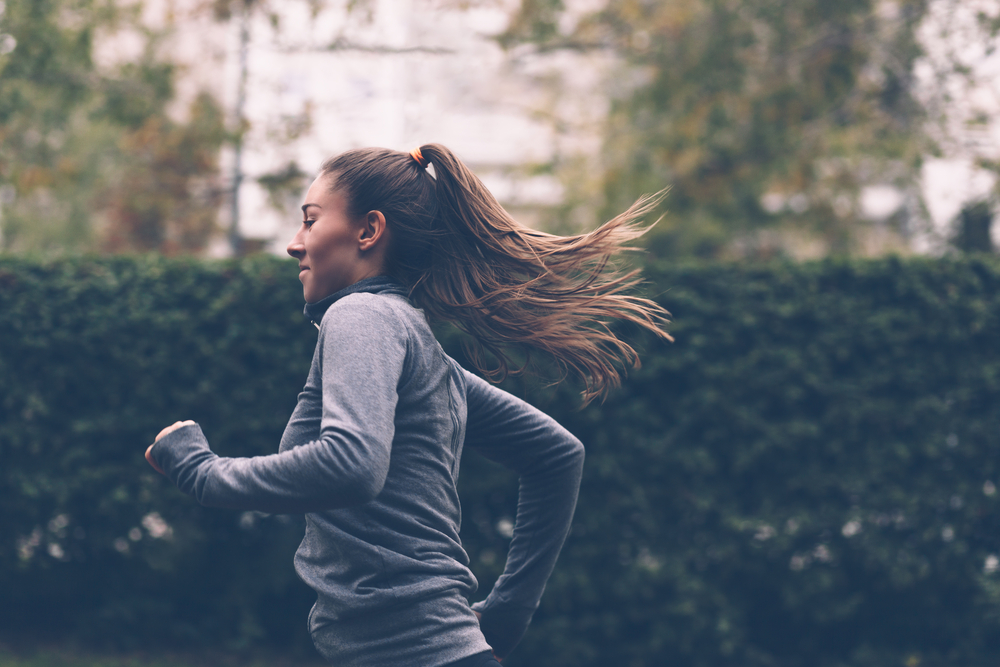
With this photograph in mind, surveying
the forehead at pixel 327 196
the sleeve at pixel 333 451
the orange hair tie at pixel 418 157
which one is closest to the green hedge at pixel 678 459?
the orange hair tie at pixel 418 157

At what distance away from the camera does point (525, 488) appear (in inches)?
78.6

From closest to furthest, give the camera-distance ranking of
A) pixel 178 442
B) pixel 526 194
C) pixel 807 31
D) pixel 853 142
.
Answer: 1. pixel 178 442
2. pixel 807 31
3. pixel 853 142
4. pixel 526 194

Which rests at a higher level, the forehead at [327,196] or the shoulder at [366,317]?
the forehead at [327,196]

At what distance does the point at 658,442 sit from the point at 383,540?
3.45 m

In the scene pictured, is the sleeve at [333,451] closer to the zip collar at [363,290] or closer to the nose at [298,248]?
the zip collar at [363,290]

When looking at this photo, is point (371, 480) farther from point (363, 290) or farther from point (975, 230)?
point (975, 230)

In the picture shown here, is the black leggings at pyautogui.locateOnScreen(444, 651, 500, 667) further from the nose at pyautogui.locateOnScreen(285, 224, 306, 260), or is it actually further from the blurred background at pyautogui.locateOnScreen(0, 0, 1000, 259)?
the blurred background at pyautogui.locateOnScreen(0, 0, 1000, 259)

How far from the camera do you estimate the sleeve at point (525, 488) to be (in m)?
1.90

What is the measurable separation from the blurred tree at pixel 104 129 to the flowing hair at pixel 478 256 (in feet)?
17.3

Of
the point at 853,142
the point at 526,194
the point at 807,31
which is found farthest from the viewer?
the point at 526,194

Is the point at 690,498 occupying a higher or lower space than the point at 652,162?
lower

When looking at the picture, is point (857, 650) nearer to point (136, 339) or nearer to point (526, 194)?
point (136, 339)

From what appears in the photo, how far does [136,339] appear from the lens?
16.1 ft

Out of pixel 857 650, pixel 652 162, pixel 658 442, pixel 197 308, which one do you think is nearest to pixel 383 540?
pixel 658 442
